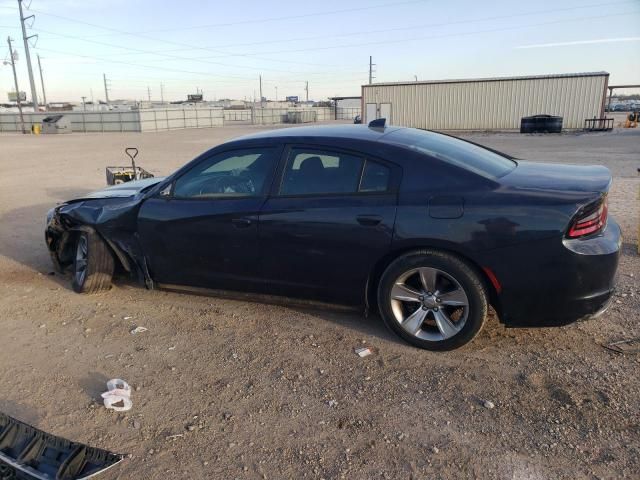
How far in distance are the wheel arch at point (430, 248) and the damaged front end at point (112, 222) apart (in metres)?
2.09

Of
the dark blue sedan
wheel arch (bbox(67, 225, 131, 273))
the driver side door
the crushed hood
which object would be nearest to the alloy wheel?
the dark blue sedan

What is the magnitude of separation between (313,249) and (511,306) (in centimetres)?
145

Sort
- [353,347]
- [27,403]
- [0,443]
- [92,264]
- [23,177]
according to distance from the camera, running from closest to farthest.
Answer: [0,443] → [27,403] → [353,347] → [92,264] → [23,177]

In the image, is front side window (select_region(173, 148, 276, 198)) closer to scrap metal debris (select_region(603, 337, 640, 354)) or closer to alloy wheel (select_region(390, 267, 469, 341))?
alloy wheel (select_region(390, 267, 469, 341))

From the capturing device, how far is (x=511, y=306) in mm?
3424

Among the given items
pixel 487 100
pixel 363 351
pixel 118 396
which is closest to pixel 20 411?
pixel 118 396

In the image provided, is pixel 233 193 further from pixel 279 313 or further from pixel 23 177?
pixel 23 177

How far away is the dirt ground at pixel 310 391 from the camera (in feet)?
8.59

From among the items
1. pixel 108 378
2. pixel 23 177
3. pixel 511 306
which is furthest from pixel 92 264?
pixel 23 177

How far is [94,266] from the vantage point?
4.83 m

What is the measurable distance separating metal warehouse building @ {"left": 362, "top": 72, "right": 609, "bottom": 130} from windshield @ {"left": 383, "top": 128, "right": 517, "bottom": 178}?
106ft

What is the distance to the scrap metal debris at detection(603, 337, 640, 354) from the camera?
357 centimetres

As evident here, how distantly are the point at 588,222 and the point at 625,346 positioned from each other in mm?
1040

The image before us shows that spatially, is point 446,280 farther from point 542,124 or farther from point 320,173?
point 542,124
